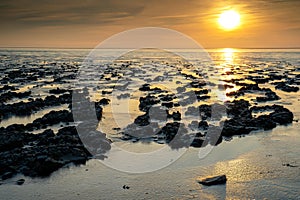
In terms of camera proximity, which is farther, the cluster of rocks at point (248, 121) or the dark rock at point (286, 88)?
the dark rock at point (286, 88)

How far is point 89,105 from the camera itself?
3212cm

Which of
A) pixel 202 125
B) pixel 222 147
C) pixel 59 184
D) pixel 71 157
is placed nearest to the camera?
pixel 59 184

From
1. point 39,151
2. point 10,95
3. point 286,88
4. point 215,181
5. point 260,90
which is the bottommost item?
point 215,181

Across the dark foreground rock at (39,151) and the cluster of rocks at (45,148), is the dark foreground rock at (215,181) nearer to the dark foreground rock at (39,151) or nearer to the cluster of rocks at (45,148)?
the cluster of rocks at (45,148)

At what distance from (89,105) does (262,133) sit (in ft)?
53.0

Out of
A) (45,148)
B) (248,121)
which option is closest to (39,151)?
(45,148)

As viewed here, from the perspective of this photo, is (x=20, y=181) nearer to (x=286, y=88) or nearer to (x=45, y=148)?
(x=45, y=148)

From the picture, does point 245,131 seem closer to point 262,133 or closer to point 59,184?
point 262,133

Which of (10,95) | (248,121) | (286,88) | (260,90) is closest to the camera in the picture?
(248,121)

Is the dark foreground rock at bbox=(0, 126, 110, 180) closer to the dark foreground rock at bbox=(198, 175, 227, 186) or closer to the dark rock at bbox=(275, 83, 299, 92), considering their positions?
the dark foreground rock at bbox=(198, 175, 227, 186)

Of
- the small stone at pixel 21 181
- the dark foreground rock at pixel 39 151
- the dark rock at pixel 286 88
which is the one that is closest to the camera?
the small stone at pixel 21 181

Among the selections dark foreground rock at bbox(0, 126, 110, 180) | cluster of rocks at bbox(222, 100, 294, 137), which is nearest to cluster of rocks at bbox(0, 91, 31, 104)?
dark foreground rock at bbox(0, 126, 110, 180)

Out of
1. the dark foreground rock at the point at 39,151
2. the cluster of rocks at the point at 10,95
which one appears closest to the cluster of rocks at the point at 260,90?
the dark foreground rock at the point at 39,151

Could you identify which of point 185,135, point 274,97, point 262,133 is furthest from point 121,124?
point 274,97
